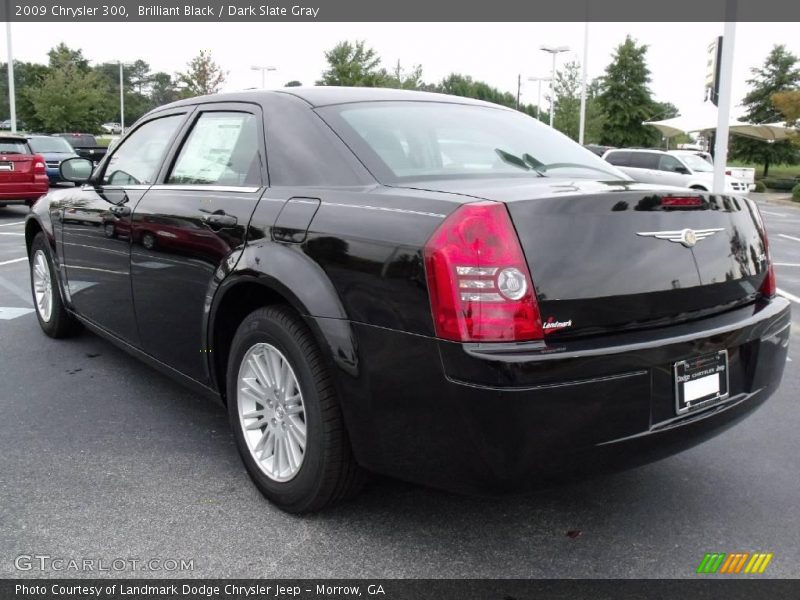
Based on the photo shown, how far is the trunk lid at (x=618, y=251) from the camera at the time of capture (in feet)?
7.76

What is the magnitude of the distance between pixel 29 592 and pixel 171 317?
4.67ft

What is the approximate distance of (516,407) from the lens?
7.31ft

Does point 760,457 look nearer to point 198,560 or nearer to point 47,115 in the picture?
point 198,560

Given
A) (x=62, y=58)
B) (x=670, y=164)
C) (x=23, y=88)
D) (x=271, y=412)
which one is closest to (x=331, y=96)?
(x=271, y=412)

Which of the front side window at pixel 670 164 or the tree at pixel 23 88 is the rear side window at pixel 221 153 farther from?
the tree at pixel 23 88

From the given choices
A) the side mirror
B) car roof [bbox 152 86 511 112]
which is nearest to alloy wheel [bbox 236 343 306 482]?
car roof [bbox 152 86 511 112]

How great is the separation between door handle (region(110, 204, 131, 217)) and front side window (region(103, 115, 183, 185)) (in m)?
0.15

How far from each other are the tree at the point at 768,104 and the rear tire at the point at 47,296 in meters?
47.1

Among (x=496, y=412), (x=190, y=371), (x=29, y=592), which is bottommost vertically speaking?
(x=29, y=592)

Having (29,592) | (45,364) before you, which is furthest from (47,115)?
(29,592)

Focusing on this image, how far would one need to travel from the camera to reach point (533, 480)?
7.70 feet

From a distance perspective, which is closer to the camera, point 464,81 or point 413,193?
point 413,193

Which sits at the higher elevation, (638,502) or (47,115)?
(47,115)

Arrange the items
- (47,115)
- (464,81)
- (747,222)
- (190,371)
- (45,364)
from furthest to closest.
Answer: (464,81) < (47,115) < (45,364) < (190,371) < (747,222)
